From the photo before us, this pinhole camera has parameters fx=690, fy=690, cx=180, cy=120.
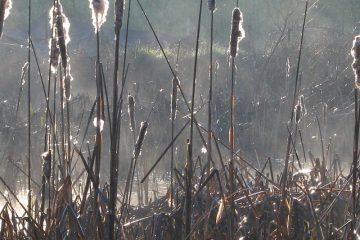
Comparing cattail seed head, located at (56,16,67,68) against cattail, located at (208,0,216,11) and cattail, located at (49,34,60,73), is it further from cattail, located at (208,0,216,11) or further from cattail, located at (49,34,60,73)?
cattail, located at (208,0,216,11)

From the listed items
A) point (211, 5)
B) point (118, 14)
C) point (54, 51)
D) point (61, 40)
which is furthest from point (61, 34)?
point (211, 5)

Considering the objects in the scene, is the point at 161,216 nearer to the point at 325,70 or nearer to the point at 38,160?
the point at 38,160

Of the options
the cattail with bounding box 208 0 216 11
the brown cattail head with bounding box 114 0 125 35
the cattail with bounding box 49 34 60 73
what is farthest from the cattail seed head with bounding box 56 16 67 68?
the cattail with bounding box 208 0 216 11

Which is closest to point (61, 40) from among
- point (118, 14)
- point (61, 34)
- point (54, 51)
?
point (61, 34)

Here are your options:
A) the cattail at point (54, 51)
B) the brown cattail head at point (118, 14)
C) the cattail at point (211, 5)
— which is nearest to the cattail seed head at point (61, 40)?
the cattail at point (54, 51)

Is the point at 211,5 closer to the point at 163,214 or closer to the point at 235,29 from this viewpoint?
the point at 235,29

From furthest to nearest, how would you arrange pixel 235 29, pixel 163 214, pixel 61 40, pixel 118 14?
pixel 163 214 < pixel 235 29 < pixel 61 40 < pixel 118 14

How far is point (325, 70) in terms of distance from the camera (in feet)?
31.6

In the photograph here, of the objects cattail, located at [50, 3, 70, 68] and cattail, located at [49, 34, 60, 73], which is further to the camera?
cattail, located at [49, 34, 60, 73]

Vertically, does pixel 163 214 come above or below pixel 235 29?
below

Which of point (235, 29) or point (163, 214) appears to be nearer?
point (235, 29)

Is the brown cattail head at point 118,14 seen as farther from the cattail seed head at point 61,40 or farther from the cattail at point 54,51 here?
the cattail at point 54,51

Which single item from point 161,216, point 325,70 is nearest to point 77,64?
point 325,70

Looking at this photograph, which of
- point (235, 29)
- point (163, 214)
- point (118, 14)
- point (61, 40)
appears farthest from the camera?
point (163, 214)
